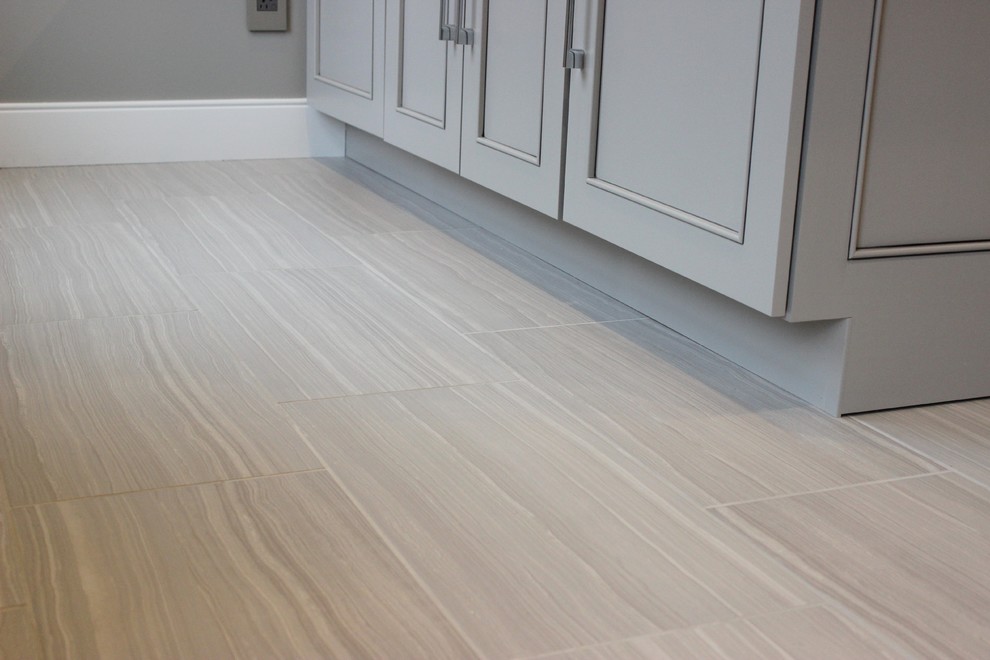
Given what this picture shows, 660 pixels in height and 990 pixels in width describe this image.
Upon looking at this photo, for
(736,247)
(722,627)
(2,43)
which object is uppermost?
(2,43)

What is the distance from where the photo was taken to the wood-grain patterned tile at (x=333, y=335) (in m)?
1.58

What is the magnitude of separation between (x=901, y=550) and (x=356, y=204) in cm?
179

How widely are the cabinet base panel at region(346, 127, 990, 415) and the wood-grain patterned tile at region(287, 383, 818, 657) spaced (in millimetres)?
353

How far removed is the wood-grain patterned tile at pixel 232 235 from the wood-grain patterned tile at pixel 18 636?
3.80 feet

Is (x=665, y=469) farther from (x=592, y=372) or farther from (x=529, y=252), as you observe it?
(x=529, y=252)

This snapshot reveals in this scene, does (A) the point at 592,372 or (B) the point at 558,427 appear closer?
(B) the point at 558,427

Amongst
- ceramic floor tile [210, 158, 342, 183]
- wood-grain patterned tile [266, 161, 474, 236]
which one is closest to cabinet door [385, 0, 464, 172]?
wood-grain patterned tile [266, 161, 474, 236]

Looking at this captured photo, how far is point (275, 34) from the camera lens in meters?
3.20

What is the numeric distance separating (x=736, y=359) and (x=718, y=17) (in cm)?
50

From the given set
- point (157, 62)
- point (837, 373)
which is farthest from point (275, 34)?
point (837, 373)

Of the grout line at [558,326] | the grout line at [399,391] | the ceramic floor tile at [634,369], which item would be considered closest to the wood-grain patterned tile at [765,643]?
the ceramic floor tile at [634,369]

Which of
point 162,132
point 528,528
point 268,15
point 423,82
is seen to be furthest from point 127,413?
point 268,15

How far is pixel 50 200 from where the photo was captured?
2600 mm

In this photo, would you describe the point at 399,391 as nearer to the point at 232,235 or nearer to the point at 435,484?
the point at 435,484
